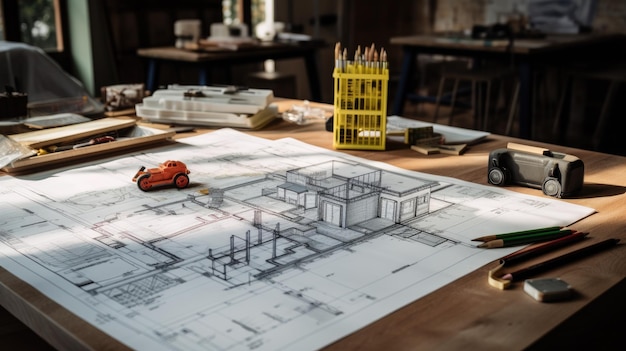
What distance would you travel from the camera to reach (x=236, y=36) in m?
4.50

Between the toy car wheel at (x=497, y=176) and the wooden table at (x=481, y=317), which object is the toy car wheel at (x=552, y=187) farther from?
the wooden table at (x=481, y=317)

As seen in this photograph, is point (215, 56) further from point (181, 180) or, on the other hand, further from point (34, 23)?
point (181, 180)

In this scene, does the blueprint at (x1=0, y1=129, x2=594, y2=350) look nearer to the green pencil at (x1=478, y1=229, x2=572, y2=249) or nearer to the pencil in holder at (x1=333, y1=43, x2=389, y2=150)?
the green pencil at (x1=478, y1=229, x2=572, y2=249)

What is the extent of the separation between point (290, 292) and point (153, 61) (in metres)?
3.53

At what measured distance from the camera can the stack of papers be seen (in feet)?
6.89

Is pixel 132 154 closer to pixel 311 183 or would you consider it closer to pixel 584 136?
pixel 311 183

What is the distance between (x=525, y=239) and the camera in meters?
1.20

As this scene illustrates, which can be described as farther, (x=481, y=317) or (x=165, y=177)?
(x=165, y=177)

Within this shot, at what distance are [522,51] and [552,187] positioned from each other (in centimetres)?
305

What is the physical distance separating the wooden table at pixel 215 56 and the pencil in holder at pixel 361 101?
7.54 feet

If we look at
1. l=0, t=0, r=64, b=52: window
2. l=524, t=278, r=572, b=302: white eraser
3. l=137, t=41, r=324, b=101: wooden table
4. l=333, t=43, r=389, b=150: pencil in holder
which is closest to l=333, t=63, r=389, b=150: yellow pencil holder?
l=333, t=43, r=389, b=150: pencil in holder

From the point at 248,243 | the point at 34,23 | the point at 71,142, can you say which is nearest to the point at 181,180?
the point at 248,243

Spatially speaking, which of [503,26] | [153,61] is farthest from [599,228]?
[503,26]

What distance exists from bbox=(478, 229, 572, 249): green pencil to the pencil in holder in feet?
2.19
